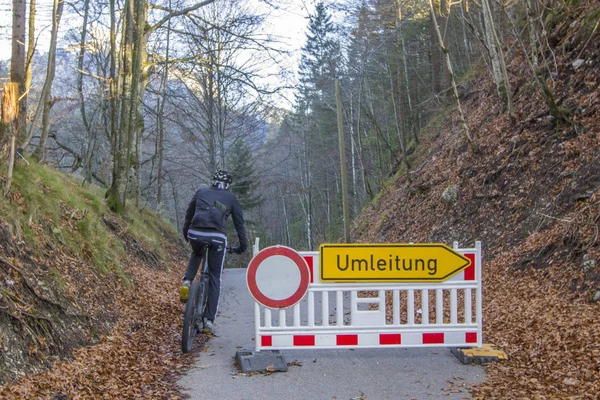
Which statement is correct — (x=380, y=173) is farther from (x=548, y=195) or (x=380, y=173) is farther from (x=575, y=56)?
(x=548, y=195)

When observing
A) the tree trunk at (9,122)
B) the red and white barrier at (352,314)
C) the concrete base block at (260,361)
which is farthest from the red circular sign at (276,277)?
the tree trunk at (9,122)

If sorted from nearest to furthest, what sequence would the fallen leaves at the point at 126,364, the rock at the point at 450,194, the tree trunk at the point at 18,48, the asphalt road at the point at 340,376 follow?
the fallen leaves at the point at 126,364, the asphalt road at the point at 340,376, the tree trunk at the point at 18,48, the rock at the point at 450,194

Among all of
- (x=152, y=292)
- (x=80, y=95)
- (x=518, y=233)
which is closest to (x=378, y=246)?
(x=152, y=292)

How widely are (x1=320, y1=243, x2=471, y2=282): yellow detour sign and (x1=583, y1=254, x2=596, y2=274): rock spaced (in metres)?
2.95

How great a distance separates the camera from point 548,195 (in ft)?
37.6

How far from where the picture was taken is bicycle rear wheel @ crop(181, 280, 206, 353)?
253 inches

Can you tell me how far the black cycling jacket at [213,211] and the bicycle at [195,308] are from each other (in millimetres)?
245

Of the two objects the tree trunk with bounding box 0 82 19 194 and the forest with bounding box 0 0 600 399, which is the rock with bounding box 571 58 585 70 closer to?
the forest with bounding box 0 0 600 399

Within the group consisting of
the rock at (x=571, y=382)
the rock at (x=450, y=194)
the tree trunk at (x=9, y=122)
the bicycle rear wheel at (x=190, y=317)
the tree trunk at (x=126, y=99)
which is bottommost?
the rock at (x=571, y=382)

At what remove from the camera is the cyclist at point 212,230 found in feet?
22.9

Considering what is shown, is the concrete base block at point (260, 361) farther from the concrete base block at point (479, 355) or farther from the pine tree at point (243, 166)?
the pine tree at point (243, 166)

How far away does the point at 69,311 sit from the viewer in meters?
6.23

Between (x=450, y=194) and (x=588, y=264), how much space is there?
7996mm

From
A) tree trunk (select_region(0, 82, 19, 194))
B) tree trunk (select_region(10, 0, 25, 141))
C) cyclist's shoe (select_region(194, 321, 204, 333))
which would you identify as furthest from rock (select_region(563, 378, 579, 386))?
tree trunk (select_region(10, 0, 25, 141))
